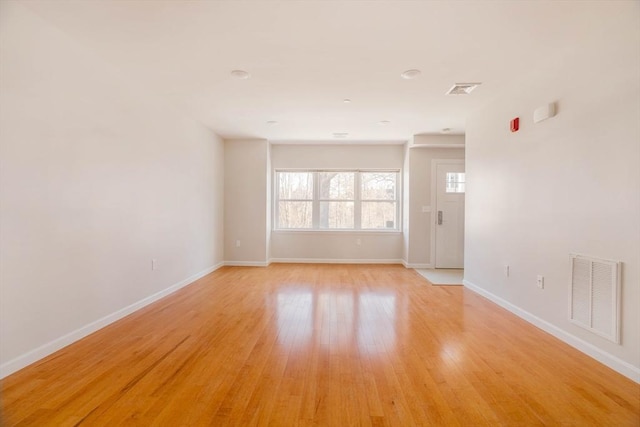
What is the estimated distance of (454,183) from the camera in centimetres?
584

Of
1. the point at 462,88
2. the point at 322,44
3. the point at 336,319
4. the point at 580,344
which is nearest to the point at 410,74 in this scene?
the point at 462,88

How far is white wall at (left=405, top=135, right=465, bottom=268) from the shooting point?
19.0 ft

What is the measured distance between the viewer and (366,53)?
258 cm

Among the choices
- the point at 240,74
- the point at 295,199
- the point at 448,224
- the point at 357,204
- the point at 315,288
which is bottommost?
the point at 315,288

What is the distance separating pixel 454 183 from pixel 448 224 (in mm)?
818

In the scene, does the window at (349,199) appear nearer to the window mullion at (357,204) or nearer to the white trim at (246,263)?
the window mullion at (357,204)

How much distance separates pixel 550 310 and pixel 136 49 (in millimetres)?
4350

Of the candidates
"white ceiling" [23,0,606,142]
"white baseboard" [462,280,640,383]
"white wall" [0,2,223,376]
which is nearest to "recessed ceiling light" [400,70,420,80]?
"white ceiling" [23,0,606,142]

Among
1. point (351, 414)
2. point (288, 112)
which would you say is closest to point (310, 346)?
point (351, 414)

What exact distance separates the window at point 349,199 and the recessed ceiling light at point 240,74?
11.2ft

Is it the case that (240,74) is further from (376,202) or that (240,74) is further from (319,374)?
(376,202)

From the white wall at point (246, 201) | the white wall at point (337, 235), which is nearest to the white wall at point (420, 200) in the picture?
the white wall at point (337, 235)

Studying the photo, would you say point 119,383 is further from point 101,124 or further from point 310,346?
point 101,124

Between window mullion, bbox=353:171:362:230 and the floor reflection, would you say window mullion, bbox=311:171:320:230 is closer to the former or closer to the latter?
window mullion, bbox=353:171:362:230
